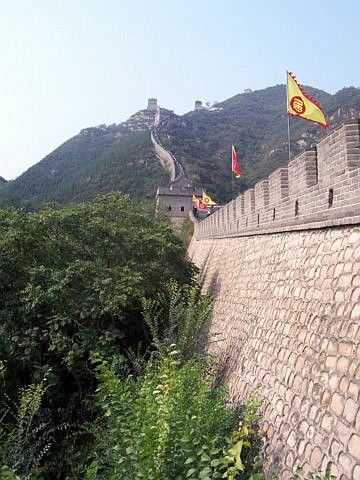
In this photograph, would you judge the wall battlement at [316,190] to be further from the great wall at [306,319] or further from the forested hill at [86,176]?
the forested hill at [86,176]

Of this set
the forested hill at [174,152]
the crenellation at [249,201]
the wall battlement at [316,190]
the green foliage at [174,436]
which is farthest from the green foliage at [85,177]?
the green foliage at [174,436]

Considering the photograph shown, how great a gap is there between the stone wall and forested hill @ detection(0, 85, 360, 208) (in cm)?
3944

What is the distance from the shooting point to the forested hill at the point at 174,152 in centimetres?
6147

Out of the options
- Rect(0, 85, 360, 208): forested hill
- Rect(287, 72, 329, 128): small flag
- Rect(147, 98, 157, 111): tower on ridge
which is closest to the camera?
Rect(287, 72, 329, 128): small flag

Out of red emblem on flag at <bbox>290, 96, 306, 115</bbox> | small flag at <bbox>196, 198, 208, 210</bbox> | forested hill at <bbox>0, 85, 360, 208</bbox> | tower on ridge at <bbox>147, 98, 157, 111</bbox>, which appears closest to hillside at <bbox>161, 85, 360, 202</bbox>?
forested hill at <bbox>0, 85, 360, 208</bbox>

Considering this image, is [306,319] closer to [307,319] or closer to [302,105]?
[307,319]

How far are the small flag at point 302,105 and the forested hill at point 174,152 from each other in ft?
119

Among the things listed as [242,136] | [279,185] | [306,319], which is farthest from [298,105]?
[242,136]

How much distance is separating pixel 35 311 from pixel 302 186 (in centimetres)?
524

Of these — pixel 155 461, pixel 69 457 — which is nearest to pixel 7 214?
pixel 69 457

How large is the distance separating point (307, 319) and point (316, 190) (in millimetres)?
1621

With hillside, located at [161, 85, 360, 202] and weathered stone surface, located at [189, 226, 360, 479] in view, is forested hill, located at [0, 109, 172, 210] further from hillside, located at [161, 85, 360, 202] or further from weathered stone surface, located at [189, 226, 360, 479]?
weathered stone surface, located at [189, 226, 360, 479]

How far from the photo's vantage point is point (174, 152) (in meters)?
71.9

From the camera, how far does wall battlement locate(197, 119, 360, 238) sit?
447 centimetres
